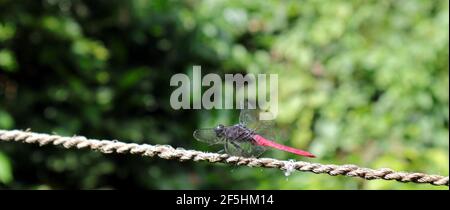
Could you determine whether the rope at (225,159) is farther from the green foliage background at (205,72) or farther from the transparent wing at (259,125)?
the green foliage background at (205,72)

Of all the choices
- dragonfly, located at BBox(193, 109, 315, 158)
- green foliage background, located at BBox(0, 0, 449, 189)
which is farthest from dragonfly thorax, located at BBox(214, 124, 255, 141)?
green foliage background, located at BBox(0, 0, 449, 189)

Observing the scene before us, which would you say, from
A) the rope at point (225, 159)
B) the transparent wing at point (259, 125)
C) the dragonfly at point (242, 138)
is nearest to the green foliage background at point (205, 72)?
the transparent wing at point (259, 125)

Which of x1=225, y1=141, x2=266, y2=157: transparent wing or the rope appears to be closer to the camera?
the rope

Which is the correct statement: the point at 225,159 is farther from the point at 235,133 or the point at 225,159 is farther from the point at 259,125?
the point at 259,125

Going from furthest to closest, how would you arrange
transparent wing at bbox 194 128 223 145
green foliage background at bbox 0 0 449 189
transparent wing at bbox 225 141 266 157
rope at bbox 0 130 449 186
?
green foliage background at bbox 0 0 449 189
transparent wing at bbox 194 128 223 145
transparent wing at bbox 225 141 266 157
rope at bbox 0 130 449 186

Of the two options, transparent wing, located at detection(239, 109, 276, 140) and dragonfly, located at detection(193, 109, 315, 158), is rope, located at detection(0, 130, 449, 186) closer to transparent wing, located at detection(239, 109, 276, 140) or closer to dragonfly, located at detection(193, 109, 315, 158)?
dragonfly, located at detection(193, 109, 315, 158)
